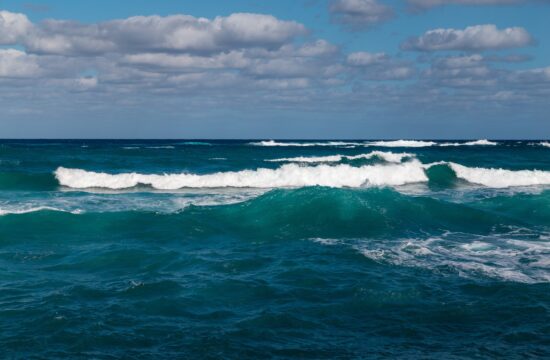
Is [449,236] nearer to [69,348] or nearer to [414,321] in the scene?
[414,321]

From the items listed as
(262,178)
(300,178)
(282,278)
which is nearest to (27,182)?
(262,178)

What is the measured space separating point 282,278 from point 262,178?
20743 mm

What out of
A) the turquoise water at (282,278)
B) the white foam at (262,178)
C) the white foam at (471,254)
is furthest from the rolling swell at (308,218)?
the white foam at (262,178)

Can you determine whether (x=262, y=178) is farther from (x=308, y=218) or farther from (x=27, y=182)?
(x=308, y=218)

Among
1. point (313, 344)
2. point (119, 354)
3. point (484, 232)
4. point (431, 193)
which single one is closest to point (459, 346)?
point (313, 344)

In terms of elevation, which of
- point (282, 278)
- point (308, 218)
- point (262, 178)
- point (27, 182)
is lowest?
point (282, 278)

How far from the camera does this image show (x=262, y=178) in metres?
31.6

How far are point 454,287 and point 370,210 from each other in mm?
8237

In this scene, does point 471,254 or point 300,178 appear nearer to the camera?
point 471,254

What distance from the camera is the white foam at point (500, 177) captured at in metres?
32.2

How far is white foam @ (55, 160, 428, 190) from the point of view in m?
30.1

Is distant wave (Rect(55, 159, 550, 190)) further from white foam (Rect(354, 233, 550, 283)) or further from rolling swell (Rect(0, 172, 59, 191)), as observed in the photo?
white foam (Rect(354, 233, 550, 283))

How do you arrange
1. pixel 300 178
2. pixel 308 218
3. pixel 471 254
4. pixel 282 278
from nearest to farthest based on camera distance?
1. pixel 282 278
2. pixel 471 254
3. pixel 308 218
4. pixel 300 178

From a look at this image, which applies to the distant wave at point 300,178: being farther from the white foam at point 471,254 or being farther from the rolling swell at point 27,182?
the white foam at point 471,254
